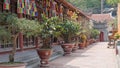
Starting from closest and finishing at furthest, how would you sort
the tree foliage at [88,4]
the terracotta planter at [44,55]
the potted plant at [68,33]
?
the terracotta planter at [44,55] → the potted plant at [68,33] → the tree foliage at [88,4]

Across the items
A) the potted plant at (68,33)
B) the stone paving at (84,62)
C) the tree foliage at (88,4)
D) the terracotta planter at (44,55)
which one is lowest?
the stone paving at (84,62)

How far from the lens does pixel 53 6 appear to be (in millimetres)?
20391

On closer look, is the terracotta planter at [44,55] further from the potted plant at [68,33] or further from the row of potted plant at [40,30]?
the potted plant at [68,33]

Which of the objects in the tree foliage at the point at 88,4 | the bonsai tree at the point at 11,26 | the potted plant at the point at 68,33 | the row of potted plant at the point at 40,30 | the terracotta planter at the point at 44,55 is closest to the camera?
the bonsai tree at the point at 11,26

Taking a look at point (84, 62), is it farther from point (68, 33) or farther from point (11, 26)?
point (11, 26)

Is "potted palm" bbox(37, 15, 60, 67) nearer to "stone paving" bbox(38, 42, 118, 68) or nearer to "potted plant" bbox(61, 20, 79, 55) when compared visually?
"stone paving" bbox(38, 42, 118, 68)

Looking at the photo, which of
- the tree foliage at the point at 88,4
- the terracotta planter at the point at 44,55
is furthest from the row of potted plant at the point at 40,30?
the tree foliage at the point at 88,4

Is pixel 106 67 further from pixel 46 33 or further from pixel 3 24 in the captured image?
pixel 3 24

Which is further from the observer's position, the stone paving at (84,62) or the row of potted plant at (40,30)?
the stone paving at (84,62)

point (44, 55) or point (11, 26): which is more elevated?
point (11, 26)

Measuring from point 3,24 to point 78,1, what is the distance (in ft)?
198

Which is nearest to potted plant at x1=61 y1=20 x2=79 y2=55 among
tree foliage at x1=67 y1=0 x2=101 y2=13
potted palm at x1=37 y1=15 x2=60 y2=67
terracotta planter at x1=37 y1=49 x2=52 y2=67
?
potted palm at x1=37 y1=15 x2=60 y2=67

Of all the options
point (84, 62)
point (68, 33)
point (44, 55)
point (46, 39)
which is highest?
point (68, 33)

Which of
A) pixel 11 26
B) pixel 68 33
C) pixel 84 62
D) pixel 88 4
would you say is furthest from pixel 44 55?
pixel 88 4
